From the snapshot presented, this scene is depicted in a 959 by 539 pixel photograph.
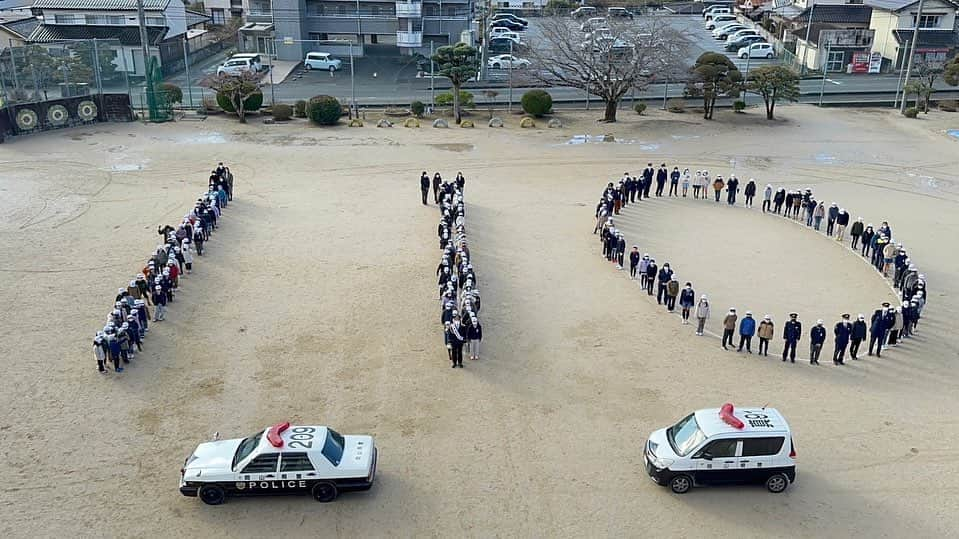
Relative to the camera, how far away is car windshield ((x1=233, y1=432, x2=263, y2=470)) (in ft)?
40.5

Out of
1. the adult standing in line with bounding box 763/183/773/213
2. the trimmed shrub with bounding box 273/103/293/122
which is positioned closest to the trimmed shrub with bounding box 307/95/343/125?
the trimmed shrub with bounding box 273/103/293/122

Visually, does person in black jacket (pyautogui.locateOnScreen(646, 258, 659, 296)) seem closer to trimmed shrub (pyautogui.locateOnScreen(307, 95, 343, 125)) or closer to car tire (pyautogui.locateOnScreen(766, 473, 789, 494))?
car tire (pyautogui.locateOnScreen(766, 473, 789, 494))

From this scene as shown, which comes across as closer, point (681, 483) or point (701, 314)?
point (681, 483)

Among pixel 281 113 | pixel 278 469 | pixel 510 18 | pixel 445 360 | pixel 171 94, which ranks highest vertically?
pixel 510 18

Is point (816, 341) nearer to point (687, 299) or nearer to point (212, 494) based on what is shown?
point (687, 299)

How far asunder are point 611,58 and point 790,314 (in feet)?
74.4

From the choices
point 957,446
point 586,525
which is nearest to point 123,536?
point 586,525

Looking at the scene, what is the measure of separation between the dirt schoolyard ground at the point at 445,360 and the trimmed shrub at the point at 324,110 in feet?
21.5

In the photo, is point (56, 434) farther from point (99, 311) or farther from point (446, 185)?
point (446, 185)

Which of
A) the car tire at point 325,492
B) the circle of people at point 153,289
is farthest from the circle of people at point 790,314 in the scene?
the circle of people at point 153,289

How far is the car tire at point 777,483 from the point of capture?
41.3 feet

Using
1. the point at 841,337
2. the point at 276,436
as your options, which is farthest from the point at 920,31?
the point at 276,436

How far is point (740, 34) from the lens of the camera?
5884 centimetres

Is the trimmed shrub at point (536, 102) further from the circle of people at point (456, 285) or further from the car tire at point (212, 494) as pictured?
the car tire at point (212, 494)
